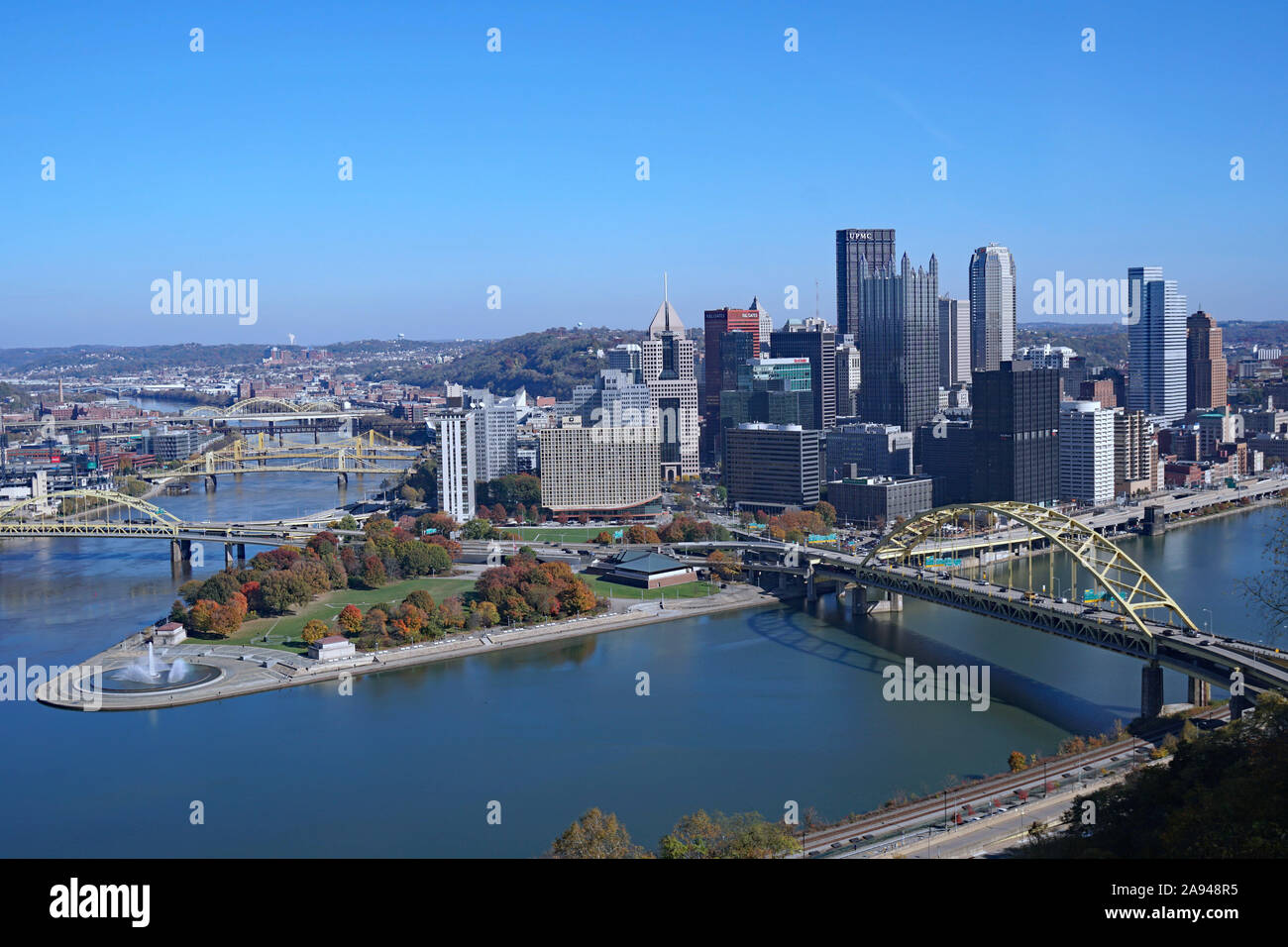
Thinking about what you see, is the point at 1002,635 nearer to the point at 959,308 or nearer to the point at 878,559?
the point at 878,559

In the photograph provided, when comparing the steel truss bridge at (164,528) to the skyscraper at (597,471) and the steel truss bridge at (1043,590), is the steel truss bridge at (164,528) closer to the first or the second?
the skyscraper at (597,471)

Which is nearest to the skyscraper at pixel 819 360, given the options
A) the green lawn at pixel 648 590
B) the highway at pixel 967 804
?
the green lawn at pixel 648 590

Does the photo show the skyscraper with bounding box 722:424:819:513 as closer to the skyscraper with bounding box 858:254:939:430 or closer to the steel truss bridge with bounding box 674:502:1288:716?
the steel truss bridge with bounding box 674:502:1288:716

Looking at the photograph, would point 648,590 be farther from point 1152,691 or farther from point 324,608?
point 1152,691

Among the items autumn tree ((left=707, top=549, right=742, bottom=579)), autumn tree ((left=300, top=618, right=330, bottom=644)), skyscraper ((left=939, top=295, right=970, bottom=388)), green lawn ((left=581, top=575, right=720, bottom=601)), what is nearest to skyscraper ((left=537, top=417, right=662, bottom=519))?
autumn tree ((left=707, top=549, right=742, bottom=579))

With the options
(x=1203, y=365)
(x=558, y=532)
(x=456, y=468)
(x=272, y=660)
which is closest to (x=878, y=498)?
(x=558, y=532)
